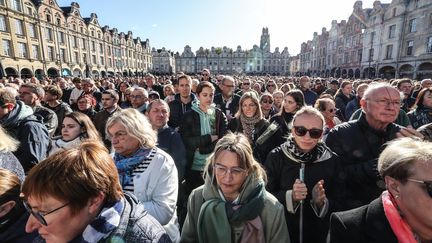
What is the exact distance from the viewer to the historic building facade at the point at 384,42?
28.3 metres

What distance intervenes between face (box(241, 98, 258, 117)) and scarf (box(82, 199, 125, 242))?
130 inches

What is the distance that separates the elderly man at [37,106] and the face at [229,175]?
3778 millimetres

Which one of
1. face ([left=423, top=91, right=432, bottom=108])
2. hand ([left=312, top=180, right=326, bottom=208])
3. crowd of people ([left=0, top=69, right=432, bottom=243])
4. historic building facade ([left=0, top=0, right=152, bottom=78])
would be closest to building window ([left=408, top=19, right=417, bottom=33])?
face ([left=423, top=91, right=432, bottom=108])

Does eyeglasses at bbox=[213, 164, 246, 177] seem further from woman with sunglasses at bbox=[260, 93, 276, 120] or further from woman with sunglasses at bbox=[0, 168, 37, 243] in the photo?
woman with sunglasses at bbox=[260, 93, 276, 120]

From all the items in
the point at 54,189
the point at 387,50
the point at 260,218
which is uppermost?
the point at 387,50

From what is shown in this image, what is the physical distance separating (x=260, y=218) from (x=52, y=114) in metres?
4.42

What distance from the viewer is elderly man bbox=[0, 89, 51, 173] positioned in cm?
324

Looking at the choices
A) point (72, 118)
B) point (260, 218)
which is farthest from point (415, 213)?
point (72, 118)

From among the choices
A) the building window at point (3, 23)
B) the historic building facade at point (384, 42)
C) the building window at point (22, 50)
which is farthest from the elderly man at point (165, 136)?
the building window at point (22, 50)

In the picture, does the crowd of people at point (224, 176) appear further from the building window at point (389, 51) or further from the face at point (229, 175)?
the building window at point (389, 51)

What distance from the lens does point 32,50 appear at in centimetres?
3159

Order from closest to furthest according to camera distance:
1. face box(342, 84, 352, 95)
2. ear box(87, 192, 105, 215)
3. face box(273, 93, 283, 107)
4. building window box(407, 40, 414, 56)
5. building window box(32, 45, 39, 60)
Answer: ear box(87, 192, 105, 215) → face box(273, 93, 283, 107) → face box(342, 84, 352, 95) → building window box(407, 40, 414, 56) → building window box(32, 45, 39, 60)

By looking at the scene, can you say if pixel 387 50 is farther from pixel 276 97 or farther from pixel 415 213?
pixel 415 213

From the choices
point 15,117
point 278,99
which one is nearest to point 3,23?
point 15,117
